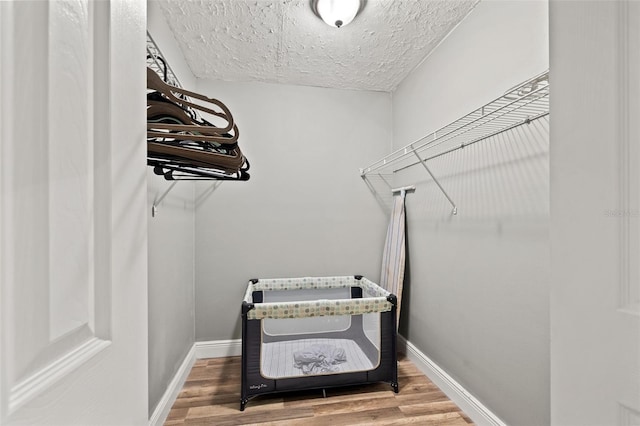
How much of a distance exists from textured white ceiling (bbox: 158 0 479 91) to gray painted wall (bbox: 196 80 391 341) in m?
0.21

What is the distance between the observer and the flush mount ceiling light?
158 centimetres

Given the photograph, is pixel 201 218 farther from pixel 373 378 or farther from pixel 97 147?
pixel 97 147

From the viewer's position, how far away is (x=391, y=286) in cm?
240

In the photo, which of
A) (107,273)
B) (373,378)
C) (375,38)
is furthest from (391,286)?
(107,273)

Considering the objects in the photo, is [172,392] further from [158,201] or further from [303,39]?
[303,39]

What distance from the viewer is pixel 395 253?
241 centimetres

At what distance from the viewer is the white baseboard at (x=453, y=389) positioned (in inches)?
60.7

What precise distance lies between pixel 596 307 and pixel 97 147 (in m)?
0.76

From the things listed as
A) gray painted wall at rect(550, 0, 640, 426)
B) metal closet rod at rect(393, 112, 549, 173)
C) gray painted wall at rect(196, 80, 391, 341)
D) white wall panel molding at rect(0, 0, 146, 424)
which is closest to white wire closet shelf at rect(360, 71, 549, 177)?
metal closet rod at rect(393, 112, 549, 173)

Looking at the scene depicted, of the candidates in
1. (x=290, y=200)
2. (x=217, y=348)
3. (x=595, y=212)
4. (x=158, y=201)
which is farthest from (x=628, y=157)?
(x=217, y=348)

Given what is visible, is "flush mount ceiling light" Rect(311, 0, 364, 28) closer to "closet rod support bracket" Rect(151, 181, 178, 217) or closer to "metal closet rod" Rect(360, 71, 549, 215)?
"metal closet rod" Rect(360, 71, 549, 215)

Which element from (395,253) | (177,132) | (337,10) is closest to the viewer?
(177,132)

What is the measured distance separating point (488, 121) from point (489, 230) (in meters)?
0.58

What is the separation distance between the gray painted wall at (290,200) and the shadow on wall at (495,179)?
2.22ft
